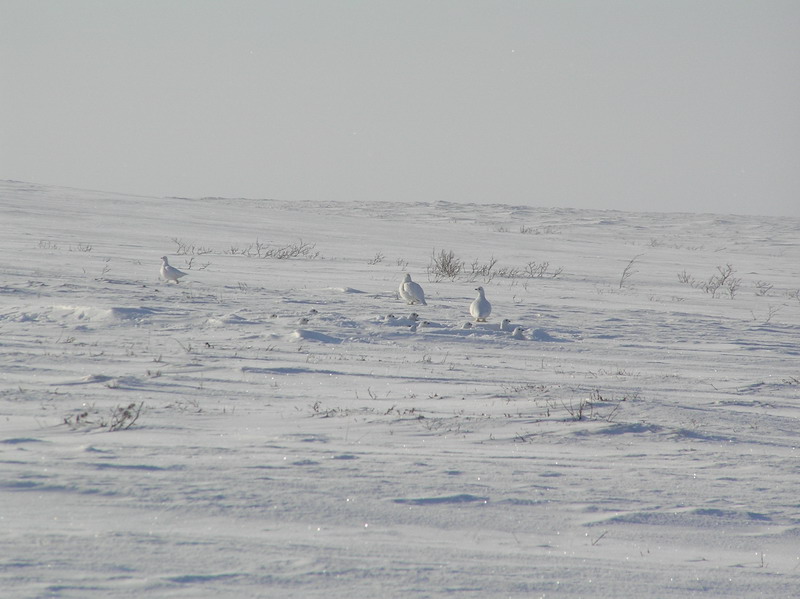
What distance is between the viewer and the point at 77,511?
9.99 feet

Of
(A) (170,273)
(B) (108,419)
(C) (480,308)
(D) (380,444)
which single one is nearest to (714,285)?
(C) (480,308)

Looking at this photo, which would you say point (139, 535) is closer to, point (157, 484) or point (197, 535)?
point (197, 535)

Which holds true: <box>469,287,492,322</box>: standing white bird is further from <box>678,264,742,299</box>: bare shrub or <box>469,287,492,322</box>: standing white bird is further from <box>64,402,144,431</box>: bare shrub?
<box>678,264,742,299</box>: bare shrub

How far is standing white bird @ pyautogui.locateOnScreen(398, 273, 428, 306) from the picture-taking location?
9695 mm

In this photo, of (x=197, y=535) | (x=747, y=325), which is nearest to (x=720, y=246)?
(x=747, y=325)

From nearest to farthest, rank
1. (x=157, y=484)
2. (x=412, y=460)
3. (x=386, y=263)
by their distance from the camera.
A: (x=157, y=484)
(x=412, y=460)
(x=386, y=263)

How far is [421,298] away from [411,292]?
152 mm

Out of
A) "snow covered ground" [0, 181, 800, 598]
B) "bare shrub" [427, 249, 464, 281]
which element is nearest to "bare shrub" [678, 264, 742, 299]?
"snow covered ground" [0, 181, 800, 598]

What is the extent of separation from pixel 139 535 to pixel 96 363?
3401mm

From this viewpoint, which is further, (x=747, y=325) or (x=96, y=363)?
(x=747, y=325)

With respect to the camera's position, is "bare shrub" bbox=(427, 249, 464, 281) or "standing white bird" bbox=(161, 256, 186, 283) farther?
"bare shrub" bbox=(427, 249, 464, 281)

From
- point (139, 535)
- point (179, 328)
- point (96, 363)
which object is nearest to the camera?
point (139, 535)

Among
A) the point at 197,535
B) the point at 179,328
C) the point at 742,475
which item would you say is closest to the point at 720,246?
the point at 179,328

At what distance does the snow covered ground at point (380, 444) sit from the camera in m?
2.82
